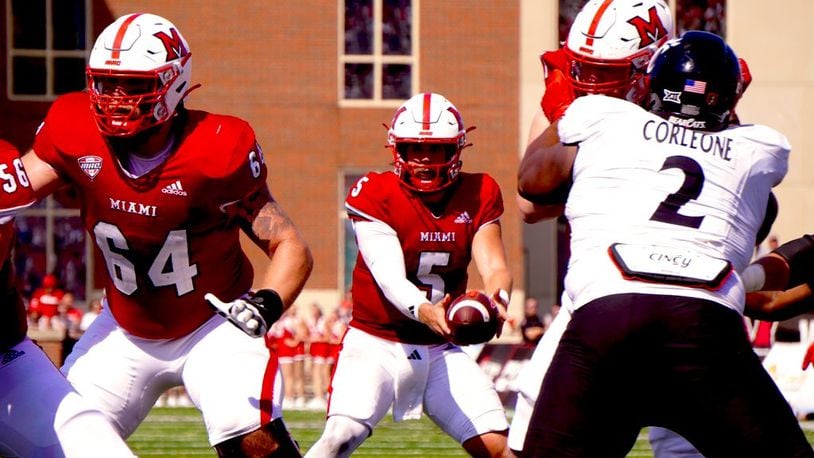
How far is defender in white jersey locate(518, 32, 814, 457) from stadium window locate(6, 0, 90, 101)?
19462 mm

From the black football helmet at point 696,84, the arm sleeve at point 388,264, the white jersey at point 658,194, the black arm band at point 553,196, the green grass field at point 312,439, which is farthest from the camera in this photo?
the green grass field at point 312,439

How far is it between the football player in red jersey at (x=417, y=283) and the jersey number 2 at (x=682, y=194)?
1.85m

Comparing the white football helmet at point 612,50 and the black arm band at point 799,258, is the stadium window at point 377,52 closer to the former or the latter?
→ the white football helmet at point 612,50

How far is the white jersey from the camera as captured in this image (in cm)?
391

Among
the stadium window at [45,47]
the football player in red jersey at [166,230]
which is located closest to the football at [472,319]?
the football player in red jersey at [166,230]

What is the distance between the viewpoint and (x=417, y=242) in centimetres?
611

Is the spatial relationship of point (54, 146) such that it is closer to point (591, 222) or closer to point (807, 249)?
point (591, 222)

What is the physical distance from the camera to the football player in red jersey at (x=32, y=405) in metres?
4.33

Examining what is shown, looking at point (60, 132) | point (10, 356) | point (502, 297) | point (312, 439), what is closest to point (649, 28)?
point (502, 297)

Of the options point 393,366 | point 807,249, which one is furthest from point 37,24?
point 807,249

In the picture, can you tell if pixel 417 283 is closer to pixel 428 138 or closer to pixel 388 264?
pixel 388 264

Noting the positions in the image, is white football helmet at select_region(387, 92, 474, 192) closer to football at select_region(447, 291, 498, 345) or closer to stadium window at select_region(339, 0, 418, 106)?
football at select_region(447, 291, 498, 345)

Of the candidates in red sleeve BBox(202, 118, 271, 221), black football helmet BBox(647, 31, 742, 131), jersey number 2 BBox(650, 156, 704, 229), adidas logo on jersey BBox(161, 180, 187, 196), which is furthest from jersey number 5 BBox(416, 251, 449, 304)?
jersey number 2 BBox(650, 156, 704, 229)

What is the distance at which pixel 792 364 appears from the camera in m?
13.1
